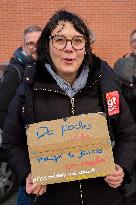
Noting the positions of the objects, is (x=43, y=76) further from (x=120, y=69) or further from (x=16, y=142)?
(x=120, y=69)

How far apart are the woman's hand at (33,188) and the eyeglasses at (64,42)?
65 centimetres

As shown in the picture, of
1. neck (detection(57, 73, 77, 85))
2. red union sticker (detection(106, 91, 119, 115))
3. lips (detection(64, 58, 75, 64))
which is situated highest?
lips (detection(64, 58, 75, 64))

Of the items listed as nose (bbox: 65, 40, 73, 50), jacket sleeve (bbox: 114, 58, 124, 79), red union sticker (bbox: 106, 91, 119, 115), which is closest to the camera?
nose (bbox: 65, 40, 73, 50)

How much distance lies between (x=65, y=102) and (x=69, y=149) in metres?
0.24

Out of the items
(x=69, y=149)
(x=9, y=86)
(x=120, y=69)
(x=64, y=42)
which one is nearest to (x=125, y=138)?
(x=69, y=149)

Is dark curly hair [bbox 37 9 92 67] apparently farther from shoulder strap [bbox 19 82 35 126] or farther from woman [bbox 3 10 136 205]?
shoulder strap [bbox 19 82 35 126]

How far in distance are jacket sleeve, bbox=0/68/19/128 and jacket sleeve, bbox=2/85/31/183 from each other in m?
0.92

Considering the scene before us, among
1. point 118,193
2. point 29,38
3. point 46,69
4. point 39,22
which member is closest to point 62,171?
point 118,193

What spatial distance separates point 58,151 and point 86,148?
0.14 metres

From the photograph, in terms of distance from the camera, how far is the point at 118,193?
77.9 inches

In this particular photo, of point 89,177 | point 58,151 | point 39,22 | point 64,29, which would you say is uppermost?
point 64,29

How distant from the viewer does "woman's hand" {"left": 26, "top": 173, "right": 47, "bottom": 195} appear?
1.80 metres

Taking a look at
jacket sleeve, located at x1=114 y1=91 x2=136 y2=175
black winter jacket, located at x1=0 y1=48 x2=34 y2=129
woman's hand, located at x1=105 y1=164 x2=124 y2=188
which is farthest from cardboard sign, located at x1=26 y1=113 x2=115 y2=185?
black winter jacket, located at x1=0 y1=48 x2=34 y2=129

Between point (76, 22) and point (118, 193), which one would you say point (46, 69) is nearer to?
point (76, 22)
